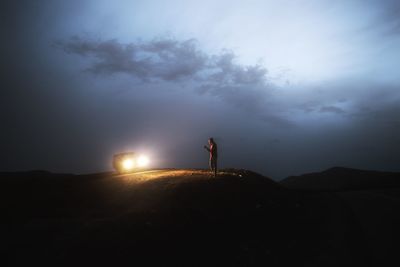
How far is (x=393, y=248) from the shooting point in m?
15.0

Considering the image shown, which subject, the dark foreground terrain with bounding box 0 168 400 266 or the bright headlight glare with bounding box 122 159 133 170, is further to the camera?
the bright headlight glare with bounding box 122 159 133 170

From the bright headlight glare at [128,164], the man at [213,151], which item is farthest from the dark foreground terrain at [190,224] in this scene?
the bright headlight glare at [128,164]

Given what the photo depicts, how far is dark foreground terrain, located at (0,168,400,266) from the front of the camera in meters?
12.9

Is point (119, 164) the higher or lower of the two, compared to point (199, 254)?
higher

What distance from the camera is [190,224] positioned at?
1545cm

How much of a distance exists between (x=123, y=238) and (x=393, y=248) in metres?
13.9

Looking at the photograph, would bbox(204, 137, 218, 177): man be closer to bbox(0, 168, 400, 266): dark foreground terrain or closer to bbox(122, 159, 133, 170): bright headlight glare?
bbox(0, 168, 400, 266): dark foreground terrain

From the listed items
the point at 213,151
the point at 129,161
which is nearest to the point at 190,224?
the point at 213,151

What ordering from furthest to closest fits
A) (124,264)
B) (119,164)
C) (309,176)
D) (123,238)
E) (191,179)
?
1. (309,176)
2. (119,164)
3. (191,179)
4. (123,238)
5. (124,264)

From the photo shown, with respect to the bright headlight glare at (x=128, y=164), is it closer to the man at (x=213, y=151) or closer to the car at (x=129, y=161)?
the car at (x=129, y=161)

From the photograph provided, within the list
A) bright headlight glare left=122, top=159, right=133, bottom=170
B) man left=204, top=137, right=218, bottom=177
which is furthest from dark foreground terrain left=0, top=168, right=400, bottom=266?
bright headlight glare left=122, top=159, right=133, bottom=170

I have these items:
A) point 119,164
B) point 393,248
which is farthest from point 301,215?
point 119,164

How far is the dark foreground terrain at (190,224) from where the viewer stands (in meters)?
12.9

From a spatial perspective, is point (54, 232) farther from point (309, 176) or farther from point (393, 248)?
point (309, 176)
